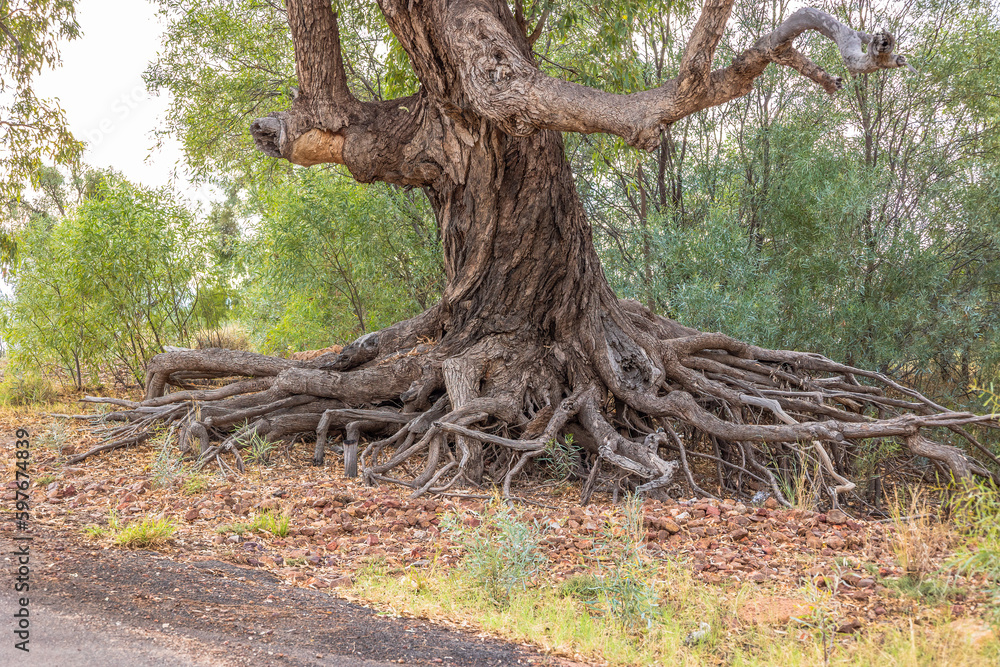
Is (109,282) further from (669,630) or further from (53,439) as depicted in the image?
(669,630)

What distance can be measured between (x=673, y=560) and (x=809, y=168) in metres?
7.44

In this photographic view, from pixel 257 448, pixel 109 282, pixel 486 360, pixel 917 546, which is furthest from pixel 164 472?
pixel 917 546

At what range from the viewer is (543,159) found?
721cm

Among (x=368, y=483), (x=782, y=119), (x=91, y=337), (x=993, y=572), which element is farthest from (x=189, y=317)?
(x=993, y=572)

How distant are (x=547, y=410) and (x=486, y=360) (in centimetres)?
78

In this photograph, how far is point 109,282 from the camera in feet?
32.5

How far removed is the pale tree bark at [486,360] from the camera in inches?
255

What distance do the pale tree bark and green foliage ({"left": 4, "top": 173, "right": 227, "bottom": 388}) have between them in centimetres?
229

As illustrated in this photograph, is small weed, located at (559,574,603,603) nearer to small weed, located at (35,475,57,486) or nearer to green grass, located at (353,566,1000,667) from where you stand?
green grass, located at (353,566,1000,667)

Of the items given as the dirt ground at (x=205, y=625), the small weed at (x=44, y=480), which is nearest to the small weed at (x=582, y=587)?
the dirt ground at (x=205, y=625)

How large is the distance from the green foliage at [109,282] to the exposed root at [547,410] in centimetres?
217

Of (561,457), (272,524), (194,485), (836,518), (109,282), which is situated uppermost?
(109,282)

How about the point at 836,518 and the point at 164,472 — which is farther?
the point at 164,472

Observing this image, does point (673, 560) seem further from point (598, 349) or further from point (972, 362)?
point (972, 362)
